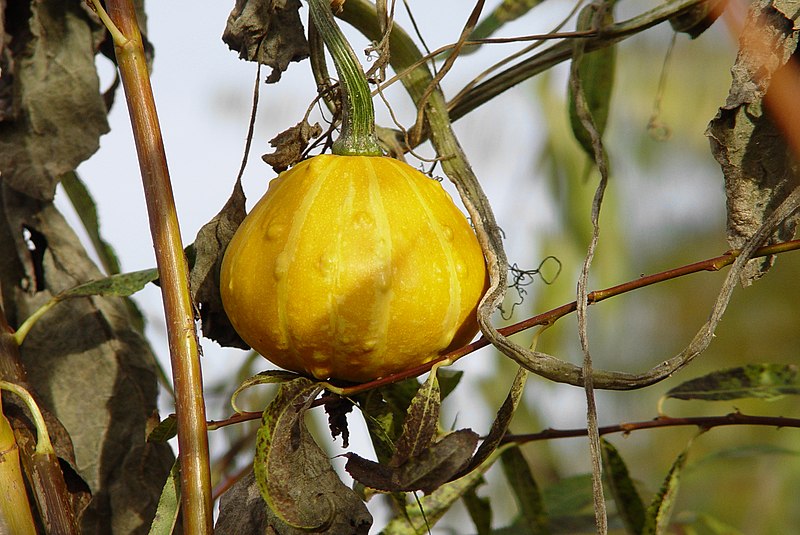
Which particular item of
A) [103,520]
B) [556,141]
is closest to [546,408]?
[556,141]

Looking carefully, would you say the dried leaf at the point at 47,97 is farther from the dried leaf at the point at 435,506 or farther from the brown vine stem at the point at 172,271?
the dried leaf at the point at 435,506

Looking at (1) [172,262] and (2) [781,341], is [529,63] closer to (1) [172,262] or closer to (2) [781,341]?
(1) [172,262]

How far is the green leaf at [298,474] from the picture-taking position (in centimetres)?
A: 51

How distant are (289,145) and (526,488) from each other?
1.38ft

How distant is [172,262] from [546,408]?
48.3 inches

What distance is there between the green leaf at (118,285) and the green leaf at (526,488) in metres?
0.38

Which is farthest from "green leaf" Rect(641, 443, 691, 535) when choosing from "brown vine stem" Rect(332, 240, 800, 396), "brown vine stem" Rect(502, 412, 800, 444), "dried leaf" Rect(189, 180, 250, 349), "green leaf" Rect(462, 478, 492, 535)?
"dried leaf" Rect(189, 180, 250, 349)

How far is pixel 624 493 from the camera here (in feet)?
2.60

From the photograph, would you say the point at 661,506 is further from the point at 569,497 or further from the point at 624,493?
the point at 569,497

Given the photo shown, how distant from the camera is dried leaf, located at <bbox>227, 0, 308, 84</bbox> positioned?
0.59 meters

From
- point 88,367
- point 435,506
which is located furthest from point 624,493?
point 88,367

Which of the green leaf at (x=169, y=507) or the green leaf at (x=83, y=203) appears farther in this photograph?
the green leaf at (x=83, y=203)

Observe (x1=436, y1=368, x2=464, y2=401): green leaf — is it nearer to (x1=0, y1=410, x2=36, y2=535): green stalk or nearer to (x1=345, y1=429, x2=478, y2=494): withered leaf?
(x1=345, y1=429, x2=478, y2=494): withered leaf

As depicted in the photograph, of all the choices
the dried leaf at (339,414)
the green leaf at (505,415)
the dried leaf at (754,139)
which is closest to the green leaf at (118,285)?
the dried leaf at (339,414)
